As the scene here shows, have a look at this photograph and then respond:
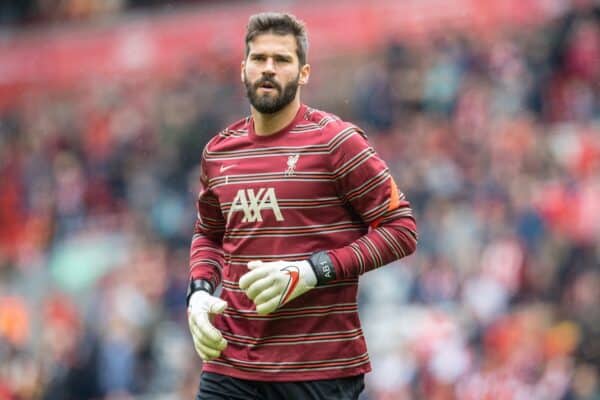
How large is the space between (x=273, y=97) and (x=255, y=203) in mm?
431

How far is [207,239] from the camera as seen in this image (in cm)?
627

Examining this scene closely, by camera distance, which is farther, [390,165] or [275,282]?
[390,165]

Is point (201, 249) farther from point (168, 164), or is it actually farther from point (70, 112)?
point (70, 112)

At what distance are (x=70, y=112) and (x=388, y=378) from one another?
10.9 m

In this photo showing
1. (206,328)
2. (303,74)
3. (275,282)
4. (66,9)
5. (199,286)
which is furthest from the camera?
(66,9)

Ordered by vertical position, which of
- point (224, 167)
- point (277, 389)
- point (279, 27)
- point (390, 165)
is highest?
point (279, 27)

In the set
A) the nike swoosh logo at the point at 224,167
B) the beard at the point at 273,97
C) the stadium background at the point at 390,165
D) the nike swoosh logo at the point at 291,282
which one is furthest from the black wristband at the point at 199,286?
the stadium background at the point at 390,165

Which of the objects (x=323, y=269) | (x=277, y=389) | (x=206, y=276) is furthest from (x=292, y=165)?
(x=277, y=389)

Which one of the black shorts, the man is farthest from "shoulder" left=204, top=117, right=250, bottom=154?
the black shorts

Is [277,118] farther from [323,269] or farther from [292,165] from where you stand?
[323,269]

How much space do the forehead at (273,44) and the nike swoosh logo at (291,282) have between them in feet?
2.98

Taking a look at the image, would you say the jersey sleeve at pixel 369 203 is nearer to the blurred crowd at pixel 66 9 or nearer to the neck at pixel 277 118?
the neck at pixel 277 118

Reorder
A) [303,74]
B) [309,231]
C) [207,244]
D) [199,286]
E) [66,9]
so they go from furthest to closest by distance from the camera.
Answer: [66,9] → [207,244] → [199,286] → [303,74] → [309,231]

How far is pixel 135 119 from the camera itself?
1981 cm
